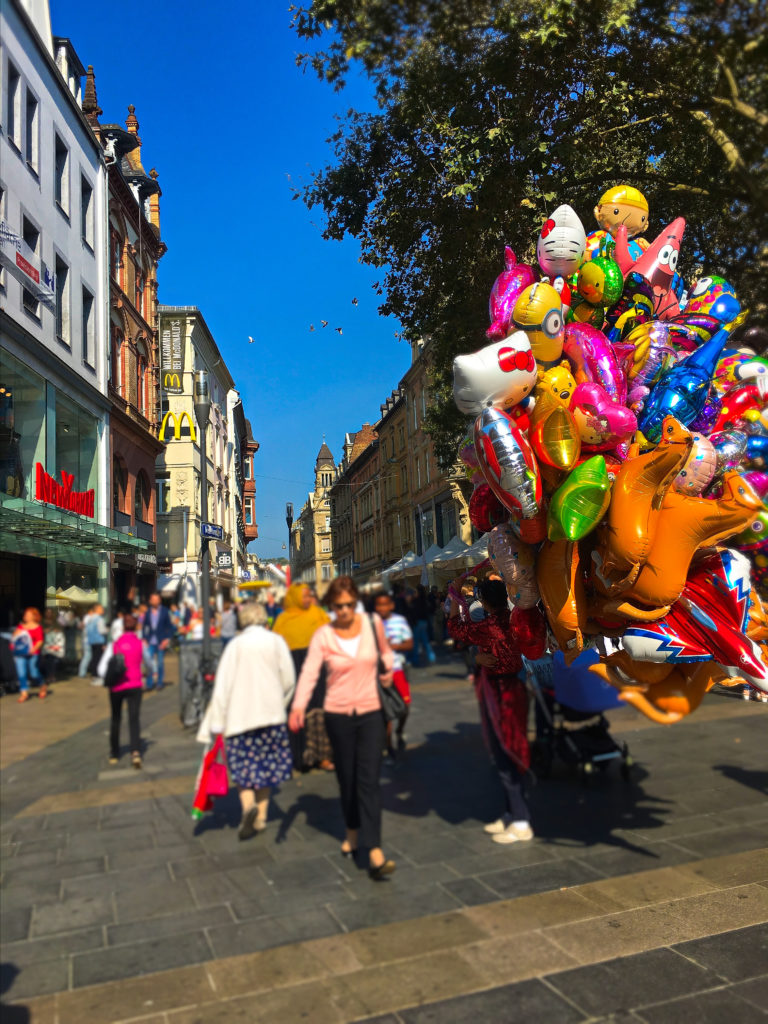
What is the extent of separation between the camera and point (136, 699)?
3066 mm

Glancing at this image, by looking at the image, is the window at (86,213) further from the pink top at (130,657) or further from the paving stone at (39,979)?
the paving stone at (39,979)

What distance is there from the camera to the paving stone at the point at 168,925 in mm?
2854

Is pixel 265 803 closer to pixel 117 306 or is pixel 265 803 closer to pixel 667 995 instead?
pixel 667 995

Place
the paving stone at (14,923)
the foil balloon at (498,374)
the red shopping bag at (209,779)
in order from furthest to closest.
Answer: the red shopping bag at (209,779) < the paving stone at (14,923) < the foil balloon at (498,374)

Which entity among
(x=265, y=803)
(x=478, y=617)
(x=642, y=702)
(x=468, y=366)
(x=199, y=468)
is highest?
(x=199, y=468)

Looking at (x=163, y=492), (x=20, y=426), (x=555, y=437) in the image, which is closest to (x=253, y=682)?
(x=163, y=492)

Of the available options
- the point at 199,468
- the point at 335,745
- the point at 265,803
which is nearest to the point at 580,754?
the point at 335,745

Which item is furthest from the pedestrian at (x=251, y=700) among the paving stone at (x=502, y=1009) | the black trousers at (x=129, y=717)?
the paving stone at (x=502, y=1009)

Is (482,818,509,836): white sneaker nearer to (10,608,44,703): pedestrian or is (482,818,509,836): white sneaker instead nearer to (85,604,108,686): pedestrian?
(85,604,108,686): pedestrian

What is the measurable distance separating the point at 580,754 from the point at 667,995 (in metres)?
1.65

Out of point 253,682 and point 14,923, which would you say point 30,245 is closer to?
point 253,682

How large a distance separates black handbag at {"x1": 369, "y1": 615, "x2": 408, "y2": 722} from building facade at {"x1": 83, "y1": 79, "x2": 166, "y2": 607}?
101 cm

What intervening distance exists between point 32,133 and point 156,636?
6.10 feet

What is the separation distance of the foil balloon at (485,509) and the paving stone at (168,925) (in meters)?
2.12
